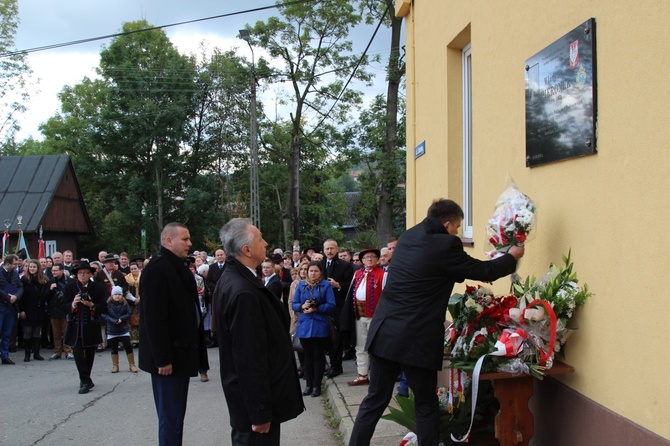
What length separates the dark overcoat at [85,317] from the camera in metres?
8.45

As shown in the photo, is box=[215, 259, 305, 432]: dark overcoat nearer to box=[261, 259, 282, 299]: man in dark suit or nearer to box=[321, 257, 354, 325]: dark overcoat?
box=[261, 259, 282, 299]: man in dark suit

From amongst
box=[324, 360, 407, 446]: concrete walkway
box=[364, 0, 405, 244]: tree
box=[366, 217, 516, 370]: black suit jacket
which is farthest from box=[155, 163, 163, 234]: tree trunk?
box=[366, 217, 516, 370]: black suit jacket

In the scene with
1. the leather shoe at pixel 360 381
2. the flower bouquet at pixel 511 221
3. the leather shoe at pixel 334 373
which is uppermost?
the flower bouquet at pixel 511 221

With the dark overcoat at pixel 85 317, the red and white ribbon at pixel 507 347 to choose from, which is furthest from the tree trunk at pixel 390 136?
the red and white ribbon at pixel 507 347

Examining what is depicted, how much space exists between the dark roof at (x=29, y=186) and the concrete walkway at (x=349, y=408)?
2476 cm

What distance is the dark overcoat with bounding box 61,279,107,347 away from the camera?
8453 millimetres

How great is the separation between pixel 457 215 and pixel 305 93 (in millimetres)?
29055

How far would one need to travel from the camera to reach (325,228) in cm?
4088

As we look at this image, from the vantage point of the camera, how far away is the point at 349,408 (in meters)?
6.63

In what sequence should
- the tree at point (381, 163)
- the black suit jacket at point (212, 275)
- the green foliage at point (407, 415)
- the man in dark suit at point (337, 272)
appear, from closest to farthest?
the green foliage at point (407, 415), the man in dark suit at point (337, 272), the black suit jacket at point (212, 275), the tree at point (381, 163)

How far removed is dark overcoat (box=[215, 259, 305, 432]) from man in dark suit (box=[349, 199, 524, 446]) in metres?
0.79

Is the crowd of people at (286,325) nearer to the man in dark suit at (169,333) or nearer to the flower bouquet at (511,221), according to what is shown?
the man in dark suit at (169,333)

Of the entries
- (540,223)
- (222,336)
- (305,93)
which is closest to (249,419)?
(222,336)

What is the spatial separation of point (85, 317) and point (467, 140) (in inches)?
228
